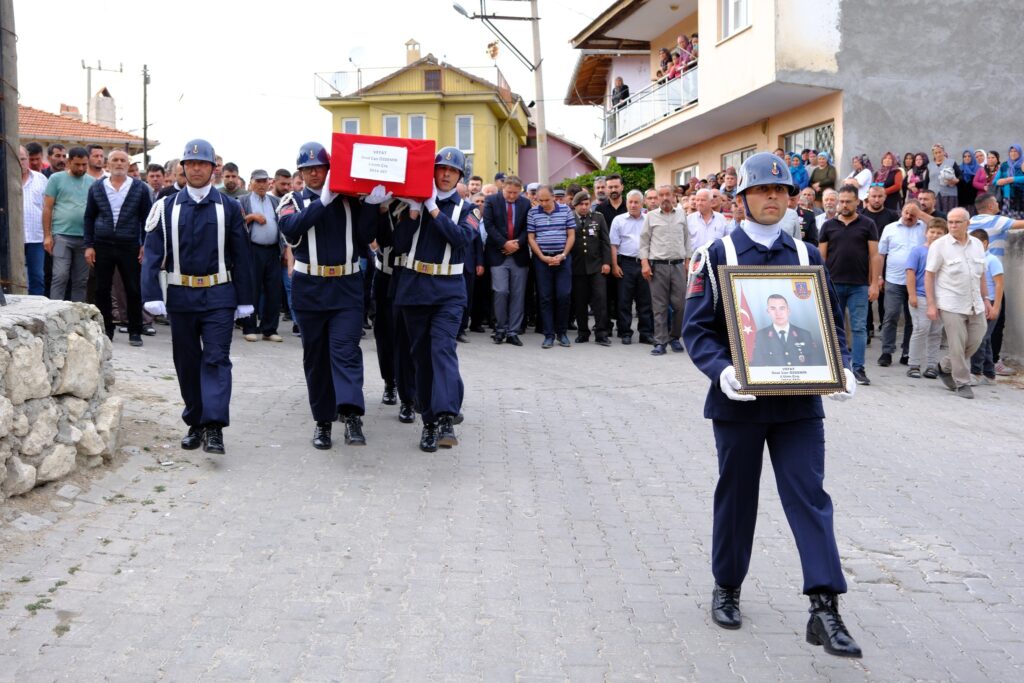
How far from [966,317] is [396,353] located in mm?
6843

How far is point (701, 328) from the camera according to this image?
4852mm

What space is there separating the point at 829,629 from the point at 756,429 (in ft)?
2.90

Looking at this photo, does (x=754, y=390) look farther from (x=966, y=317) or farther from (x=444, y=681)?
(x=966, y=317)

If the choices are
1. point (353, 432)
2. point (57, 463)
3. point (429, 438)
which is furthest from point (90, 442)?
point (429, 438)

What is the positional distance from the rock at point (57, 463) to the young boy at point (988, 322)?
10.1m

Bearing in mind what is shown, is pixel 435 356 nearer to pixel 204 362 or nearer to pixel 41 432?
pixel 204 362

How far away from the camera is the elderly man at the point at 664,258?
14812 mm

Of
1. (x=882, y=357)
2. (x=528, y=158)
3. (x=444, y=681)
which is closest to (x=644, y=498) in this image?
(x=444, y=681)

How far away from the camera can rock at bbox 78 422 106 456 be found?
691cm

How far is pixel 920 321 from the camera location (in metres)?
13.2

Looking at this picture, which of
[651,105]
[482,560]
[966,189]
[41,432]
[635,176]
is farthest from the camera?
[635,176]

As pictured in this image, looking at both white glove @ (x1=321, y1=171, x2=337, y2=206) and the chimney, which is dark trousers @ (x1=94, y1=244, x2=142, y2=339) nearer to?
white glove @ (x1=321, y1=171, x2=337, y2=206)

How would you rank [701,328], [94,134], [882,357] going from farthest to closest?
[94,134] < [882,357] < [701,328]

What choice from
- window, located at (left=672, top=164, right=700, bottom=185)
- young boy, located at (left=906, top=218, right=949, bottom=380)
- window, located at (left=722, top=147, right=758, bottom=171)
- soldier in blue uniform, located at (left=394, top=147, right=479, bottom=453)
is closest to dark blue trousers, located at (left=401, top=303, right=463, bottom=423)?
soldier in blue uniform, located at (left=394, top=147, right=479, bottom=453)
